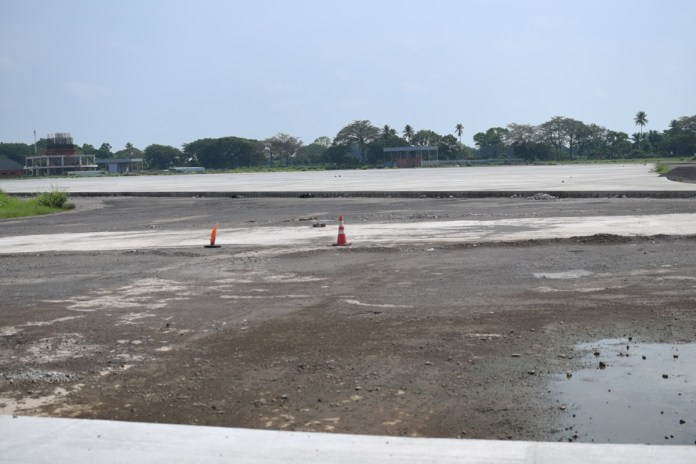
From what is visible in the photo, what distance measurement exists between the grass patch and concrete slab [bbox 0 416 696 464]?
30.3 m

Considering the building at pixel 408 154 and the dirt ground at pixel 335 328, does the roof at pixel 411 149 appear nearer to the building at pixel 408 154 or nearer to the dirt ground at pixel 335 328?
the building at pixel 408 154

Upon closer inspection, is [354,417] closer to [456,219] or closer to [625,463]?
[625,463]

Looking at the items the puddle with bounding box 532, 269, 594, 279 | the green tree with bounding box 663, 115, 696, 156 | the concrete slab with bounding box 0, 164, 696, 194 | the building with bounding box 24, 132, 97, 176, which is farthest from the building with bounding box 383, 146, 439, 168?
the puddle with bounding box 532, 269, 594, 279

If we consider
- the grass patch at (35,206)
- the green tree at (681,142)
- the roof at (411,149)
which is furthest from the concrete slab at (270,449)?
the roof at (411,149)

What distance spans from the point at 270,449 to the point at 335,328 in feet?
13.6

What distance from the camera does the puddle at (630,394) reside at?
5.91m

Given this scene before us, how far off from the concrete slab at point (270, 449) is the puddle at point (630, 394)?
48 cm

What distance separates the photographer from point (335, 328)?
9633 millimetres

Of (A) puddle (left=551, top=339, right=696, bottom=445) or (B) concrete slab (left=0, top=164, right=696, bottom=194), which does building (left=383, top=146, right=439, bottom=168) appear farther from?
(A) puddle (left=551, top=339, right=696, bottom=445)

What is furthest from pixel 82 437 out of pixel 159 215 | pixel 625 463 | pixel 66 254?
pixel 159 215

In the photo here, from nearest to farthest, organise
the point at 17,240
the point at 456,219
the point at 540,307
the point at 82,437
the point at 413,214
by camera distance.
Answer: the point at 82,437 → the point at 540,307 → the point at 17,240 → the point at 456,219 → the point at 413,214

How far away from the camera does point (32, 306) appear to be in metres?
11.7

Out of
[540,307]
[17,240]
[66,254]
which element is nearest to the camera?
[540,307]

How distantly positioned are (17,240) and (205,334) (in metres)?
14.8
